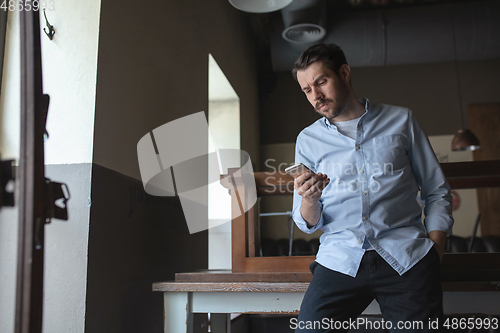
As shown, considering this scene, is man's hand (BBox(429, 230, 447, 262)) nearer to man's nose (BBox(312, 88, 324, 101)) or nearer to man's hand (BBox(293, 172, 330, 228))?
man's hand (BBox(293, 172, 330, 228))

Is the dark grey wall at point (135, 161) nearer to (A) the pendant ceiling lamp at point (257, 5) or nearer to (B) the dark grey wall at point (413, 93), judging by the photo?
(A) the pendant ceiling lamp at point (257, 5)

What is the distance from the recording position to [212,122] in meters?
4.70

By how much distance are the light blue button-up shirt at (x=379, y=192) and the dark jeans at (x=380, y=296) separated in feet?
0.08

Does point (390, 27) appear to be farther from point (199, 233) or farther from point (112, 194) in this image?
point (112, 194)

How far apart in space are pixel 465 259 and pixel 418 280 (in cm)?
67

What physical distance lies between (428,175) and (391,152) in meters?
0.15

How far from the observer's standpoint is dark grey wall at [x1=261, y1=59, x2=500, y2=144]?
6.02 m

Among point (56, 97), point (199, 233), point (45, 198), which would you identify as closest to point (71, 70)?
point (56, 97)

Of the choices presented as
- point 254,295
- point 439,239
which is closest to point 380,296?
point 439,239

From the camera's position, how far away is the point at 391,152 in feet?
4.21

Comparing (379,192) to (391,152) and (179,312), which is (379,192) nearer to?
(391,152)

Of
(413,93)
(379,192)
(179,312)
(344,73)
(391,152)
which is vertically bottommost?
(179,312)

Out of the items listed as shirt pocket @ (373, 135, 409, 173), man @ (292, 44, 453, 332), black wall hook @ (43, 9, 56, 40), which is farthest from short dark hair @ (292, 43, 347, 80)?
black wall hook @ (43, 9, 56, 40)

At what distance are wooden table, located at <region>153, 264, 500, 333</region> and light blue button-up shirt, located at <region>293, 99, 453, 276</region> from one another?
388mm
